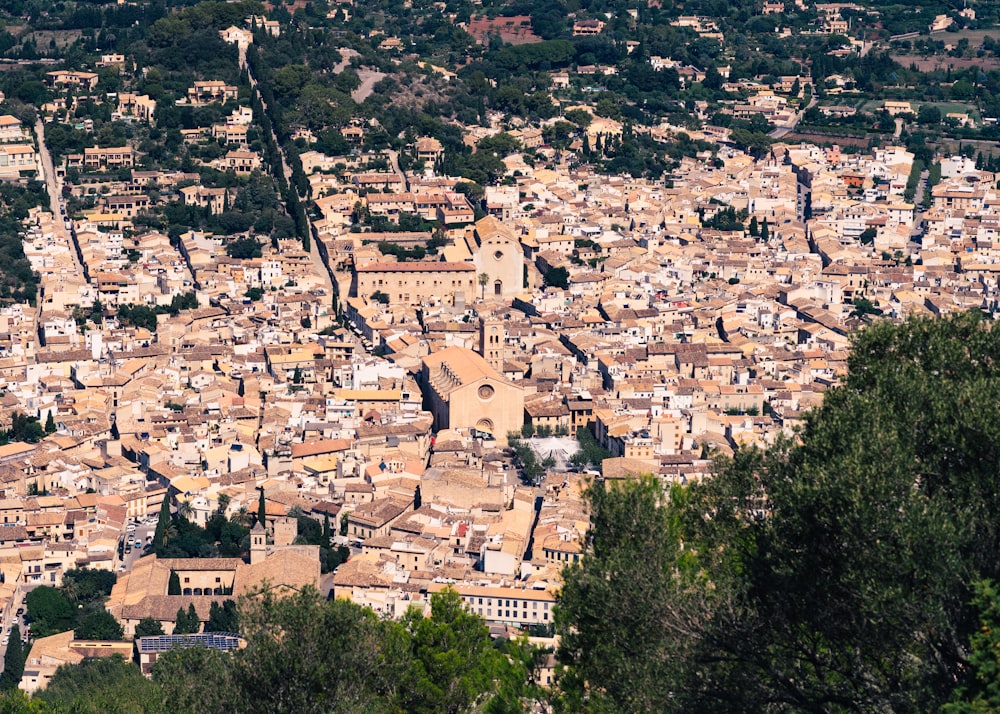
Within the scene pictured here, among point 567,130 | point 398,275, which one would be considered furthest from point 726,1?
point 398,275

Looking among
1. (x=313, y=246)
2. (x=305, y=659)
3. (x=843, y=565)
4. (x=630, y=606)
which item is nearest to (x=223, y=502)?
(x=305, y=659)

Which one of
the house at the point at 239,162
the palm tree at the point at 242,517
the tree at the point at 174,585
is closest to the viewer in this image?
the tree at the point at 174,585

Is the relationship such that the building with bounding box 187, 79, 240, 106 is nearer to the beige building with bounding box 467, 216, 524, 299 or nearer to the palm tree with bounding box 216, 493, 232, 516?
the beige building with bounding box 467, 216, 524, 299

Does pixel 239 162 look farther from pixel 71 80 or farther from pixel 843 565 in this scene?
pixel 843 565

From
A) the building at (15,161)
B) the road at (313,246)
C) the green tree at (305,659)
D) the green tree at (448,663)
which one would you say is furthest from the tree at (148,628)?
the building at (15,161)

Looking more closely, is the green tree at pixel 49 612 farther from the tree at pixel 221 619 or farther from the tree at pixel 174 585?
the tree at pixel 221 619
